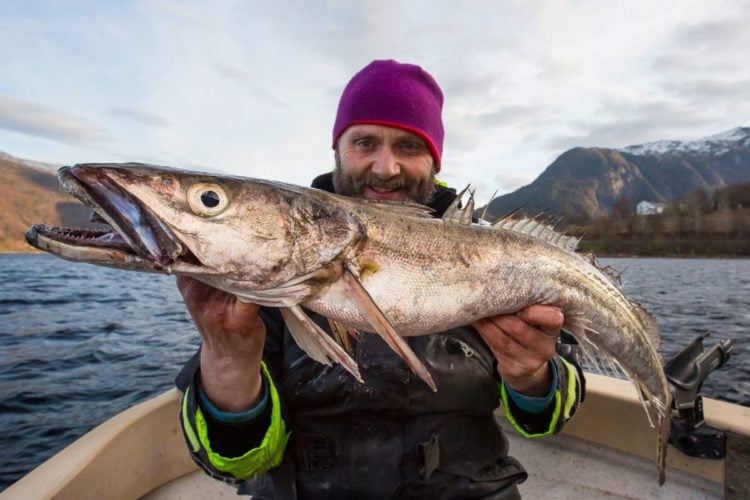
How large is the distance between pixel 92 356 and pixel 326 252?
13484 mm

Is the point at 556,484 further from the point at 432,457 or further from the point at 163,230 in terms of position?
the point at 163,230

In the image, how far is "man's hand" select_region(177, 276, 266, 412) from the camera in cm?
237

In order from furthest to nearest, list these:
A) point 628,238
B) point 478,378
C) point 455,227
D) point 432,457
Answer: point 628,238 → point 478,378 → point 432,457 → point 455,227

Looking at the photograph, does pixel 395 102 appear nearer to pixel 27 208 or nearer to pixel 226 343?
pixel 226 343

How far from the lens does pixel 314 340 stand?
2357 millimetres

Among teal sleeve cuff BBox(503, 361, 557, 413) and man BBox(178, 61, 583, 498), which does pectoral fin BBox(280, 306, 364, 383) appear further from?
teal sleeve cuff BBox(503, 361, 557, 413)

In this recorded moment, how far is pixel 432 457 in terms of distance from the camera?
3.03 meters

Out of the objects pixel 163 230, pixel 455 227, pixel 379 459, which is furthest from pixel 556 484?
pixel 163 230

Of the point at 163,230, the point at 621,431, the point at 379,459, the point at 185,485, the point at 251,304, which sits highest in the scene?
the point at 163,230

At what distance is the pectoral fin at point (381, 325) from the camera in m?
2.12

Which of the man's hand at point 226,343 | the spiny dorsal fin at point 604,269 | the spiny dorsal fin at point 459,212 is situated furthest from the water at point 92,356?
the spiny dorsal fin at point 604,269

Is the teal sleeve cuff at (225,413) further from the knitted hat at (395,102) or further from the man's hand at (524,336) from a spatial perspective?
the knitted hat at (395,102)

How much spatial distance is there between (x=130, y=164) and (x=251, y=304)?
2.93ft

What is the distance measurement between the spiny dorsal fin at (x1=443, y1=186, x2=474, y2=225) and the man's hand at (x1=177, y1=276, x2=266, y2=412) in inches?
53.8
